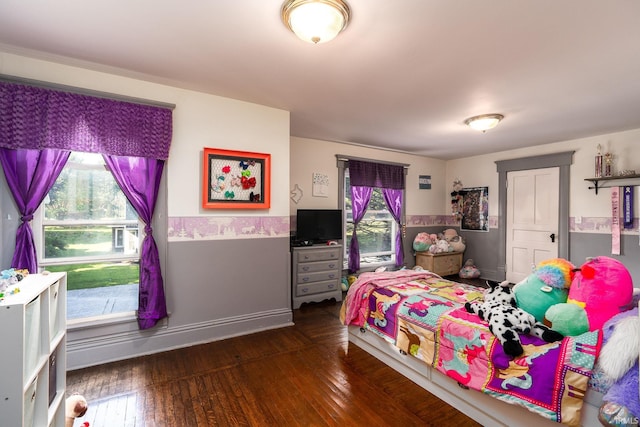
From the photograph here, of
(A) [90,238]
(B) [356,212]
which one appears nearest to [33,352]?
(A) [90,238]

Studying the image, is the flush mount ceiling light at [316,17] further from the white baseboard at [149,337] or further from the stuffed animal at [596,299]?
the white baseboard at [149,337]

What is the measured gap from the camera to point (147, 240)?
2764 mm

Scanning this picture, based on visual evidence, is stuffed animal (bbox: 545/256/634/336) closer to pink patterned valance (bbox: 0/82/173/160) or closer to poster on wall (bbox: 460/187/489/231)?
pink patterned valance (bbox: 0/82/173/160)

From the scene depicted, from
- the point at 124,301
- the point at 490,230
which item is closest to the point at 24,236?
the point at 124,301

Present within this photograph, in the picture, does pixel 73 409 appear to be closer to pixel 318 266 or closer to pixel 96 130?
pixel 96 130

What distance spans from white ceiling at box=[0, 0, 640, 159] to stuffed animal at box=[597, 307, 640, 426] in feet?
5.73

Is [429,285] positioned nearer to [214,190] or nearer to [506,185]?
[214,190]

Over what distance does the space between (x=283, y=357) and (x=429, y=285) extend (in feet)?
5.09

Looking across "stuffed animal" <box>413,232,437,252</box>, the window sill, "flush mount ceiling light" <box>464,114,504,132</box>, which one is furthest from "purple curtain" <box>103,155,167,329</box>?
"stuffed animal" <box>413,232,437,252</box>

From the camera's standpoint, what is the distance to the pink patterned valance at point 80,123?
2266 millimetres

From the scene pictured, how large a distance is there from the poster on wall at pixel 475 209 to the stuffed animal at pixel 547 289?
169 inches

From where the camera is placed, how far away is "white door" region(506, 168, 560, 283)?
194 inches

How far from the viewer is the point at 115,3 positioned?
1710mm

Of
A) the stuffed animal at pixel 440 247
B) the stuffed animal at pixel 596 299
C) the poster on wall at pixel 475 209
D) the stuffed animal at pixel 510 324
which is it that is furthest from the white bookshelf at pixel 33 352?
the poster on wall at pixel 475 209
